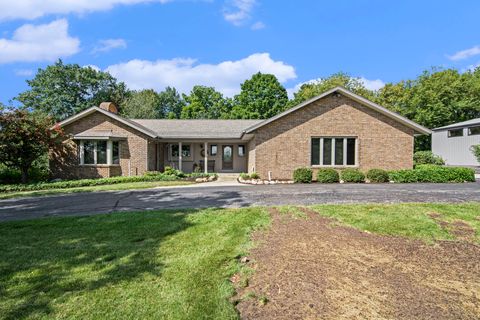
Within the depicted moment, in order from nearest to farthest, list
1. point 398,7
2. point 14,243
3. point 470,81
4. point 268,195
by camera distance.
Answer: point 14,243 → point 268,195 → point 398,7 → point 470,81

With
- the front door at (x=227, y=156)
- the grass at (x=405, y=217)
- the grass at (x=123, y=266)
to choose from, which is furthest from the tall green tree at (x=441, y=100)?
the grass at (x=123, y=266)

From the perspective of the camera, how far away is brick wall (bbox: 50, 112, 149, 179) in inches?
752

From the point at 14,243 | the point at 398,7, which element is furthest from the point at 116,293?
the point at 398,7

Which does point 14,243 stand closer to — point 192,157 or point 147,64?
point 192,157

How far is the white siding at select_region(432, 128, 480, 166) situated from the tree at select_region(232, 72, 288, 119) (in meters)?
21.2

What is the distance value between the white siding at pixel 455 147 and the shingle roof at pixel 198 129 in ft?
65.5

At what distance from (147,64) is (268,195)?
35872 mm

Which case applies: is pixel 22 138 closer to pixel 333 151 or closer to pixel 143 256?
pixel 143 256

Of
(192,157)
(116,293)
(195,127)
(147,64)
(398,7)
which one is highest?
(147,64)

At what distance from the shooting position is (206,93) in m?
52.2

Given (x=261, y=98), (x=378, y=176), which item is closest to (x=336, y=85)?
(x=261, y=98)

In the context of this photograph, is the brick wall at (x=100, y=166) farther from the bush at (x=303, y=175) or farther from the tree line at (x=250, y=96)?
the tree line at (x=250, y=96)

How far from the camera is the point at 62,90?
151 feet

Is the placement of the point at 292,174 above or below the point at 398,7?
below
